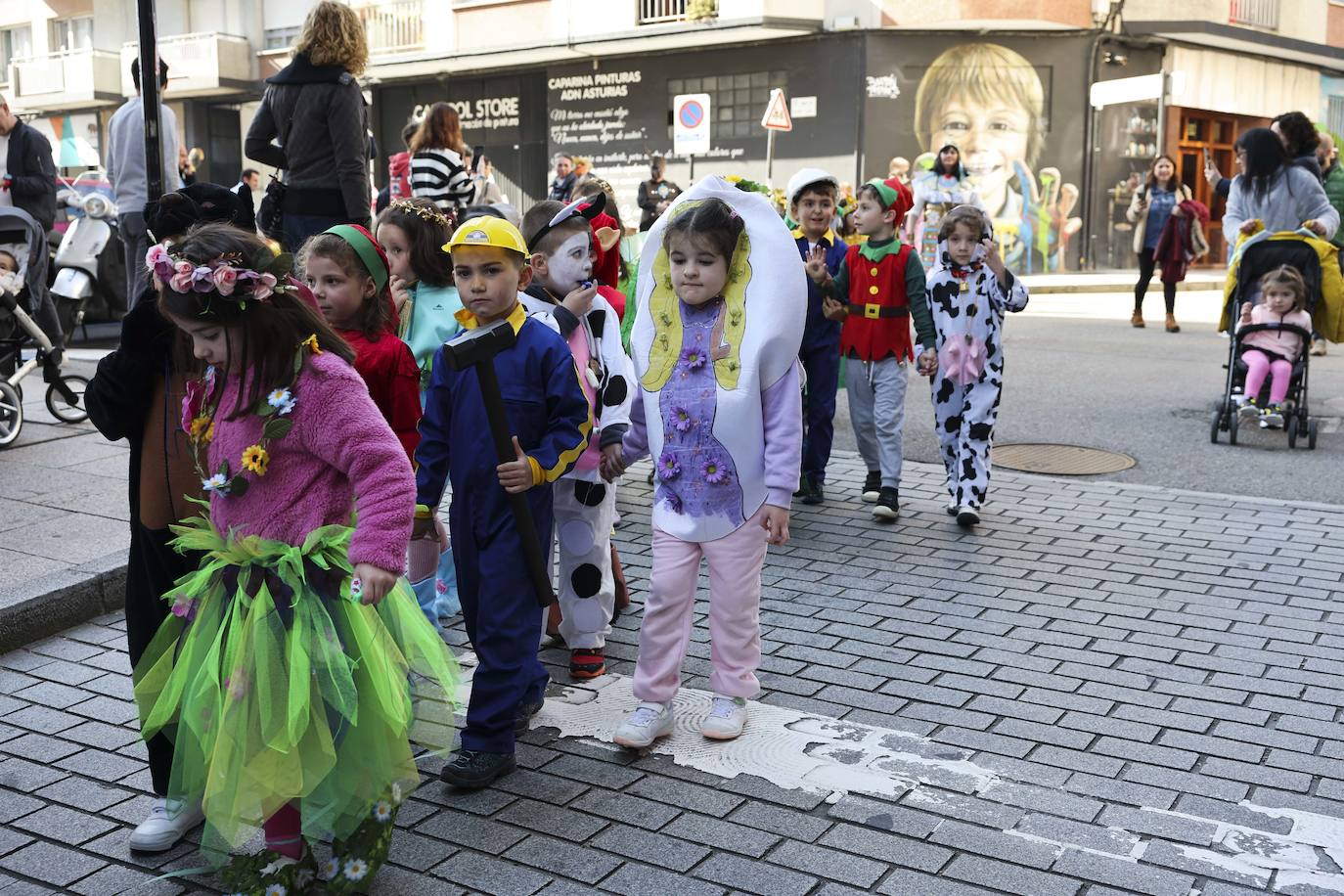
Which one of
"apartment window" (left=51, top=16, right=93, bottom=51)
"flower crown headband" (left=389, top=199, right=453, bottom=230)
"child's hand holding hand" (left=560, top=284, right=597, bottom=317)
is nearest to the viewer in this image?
"child's hand holding hand" (left=560, top=284, right=597, bottom=317)

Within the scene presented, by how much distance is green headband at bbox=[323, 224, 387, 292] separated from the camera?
441cm

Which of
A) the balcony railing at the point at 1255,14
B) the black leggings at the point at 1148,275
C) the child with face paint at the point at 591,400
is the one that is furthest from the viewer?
the balcony railing at the point at 1255,14

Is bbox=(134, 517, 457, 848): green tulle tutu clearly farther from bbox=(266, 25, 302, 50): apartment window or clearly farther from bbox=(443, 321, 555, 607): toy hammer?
bbox=(266, 25, 302, 50): apartment window

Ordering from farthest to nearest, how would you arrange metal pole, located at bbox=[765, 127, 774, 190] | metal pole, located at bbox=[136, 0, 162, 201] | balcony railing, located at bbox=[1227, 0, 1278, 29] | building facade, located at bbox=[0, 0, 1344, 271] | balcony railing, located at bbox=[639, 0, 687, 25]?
balcony railing, located at bbox=[1227, 0, 1278, 29]
balcony railing, located at bbox=[639, 0, 687, 25]
building facade, located at bbox=[0, 0, 1344, 271]
metal pole, located at bbox=[765, 127, 774, 190]
metal pole, located at bbox=[136, 0, 162, 201]

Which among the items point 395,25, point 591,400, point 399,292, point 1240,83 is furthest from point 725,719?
point 395,25

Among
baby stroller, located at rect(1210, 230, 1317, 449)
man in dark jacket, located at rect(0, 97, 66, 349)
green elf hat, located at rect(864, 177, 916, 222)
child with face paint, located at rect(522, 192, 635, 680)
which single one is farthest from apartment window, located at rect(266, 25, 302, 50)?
child with face paint, located at rect(522, 192, 635, 680)

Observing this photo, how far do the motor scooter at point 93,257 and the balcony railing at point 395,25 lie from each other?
819 inches

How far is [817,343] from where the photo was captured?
24.8 ft

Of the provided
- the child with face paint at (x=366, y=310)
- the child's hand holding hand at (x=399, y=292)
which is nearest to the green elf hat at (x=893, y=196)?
the child's hand holding hand at (x=399, y=292)

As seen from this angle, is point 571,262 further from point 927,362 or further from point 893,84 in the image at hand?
point 893,84

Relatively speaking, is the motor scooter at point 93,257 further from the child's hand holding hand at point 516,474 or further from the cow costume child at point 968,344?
the child's hand holding hand at point 516,474

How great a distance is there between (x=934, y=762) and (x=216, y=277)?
2443 millimetres

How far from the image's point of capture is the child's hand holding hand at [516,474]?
150 inches

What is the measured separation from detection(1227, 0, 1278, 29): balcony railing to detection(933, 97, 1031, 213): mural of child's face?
20.0 feet
